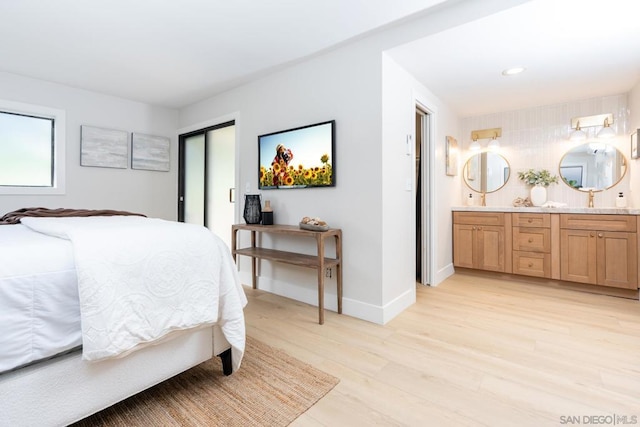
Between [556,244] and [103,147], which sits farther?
[103,147]

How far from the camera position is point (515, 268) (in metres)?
3.52

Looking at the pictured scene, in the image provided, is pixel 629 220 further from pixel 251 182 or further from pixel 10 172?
pixel 10 172

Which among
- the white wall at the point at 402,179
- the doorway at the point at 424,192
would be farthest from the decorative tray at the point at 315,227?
the doorway at the point at 424,192

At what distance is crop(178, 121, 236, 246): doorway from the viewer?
3.88 m

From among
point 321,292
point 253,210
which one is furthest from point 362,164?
point 253,210

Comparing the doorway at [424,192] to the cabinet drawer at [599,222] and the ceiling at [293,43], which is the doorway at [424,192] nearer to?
the ceiling at [293,43]

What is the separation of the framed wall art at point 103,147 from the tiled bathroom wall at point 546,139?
4.62 meters

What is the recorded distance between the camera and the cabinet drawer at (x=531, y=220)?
3332mm

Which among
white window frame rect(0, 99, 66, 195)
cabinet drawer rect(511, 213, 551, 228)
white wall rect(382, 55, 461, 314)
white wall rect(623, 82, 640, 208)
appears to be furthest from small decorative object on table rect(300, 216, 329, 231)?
white wall rect(623, 82, 640, 208)

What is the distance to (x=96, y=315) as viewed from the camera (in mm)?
1102

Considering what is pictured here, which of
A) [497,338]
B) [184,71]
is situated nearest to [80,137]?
[184,71]

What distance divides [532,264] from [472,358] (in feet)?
7.12

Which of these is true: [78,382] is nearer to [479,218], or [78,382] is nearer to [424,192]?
[424,192]

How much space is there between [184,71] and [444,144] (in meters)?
3.07
